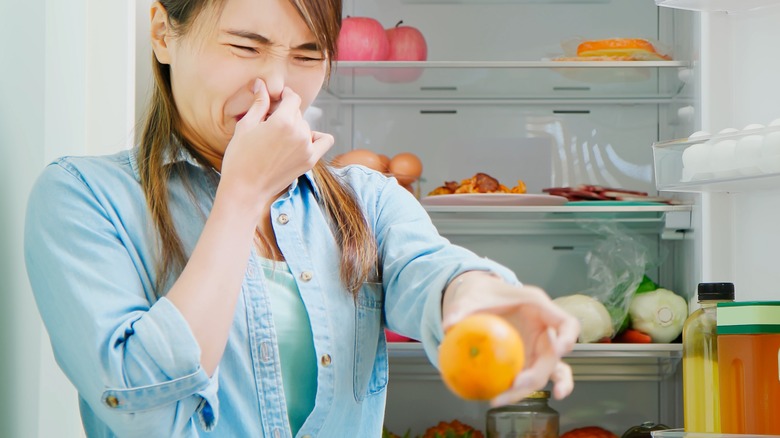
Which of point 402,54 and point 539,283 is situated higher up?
point 402,54

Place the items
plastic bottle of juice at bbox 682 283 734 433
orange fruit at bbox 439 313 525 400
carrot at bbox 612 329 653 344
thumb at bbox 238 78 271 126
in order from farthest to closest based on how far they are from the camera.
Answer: carrot at bbox 612 329 653 344
plastic bottle of juice at bbox 682 283 734 433
thumb at bbox 238 78 271 126
orange fruit at bbox 439 313 525 400

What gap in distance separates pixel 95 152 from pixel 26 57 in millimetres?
235

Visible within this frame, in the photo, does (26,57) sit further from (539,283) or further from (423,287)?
(539,283)

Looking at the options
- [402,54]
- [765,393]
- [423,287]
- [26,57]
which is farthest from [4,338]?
[402,54]

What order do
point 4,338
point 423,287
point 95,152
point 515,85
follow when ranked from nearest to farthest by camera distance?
1. point 423,287
2. point 4,338
3. point 95,152
4. point 515,85

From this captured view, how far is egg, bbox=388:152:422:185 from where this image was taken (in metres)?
2.28

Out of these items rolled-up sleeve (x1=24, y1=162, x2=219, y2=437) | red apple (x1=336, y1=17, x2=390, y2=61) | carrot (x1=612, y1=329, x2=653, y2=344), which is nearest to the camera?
rolled-up sleeve (x1=24, y1=162, x2=219, y2=437)

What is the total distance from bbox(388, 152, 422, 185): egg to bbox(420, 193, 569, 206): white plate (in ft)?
0.26

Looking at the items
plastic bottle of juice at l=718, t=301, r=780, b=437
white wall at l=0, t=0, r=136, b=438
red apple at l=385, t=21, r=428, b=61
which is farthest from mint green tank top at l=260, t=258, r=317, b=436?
red apple at l=385, t=21, r=428, b=61

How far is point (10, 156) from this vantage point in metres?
1.07

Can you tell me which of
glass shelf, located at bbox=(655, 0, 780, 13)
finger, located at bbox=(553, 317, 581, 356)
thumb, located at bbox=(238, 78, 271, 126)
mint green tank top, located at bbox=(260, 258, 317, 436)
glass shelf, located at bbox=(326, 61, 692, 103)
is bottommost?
mint green tank top, located at bbox=(260, 258, 317, 436)

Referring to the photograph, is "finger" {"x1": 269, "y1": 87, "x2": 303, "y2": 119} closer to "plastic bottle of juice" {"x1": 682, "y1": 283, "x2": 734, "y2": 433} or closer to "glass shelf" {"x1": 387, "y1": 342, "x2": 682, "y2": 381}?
"plastic bottle of juice" {"x1": 682, "y1": 283, "x2": 734, "y2": 433}

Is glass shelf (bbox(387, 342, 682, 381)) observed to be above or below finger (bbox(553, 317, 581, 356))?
below

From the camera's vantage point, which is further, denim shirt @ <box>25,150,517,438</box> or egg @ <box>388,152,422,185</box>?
egg @ <box>388,152,422,185</box>
